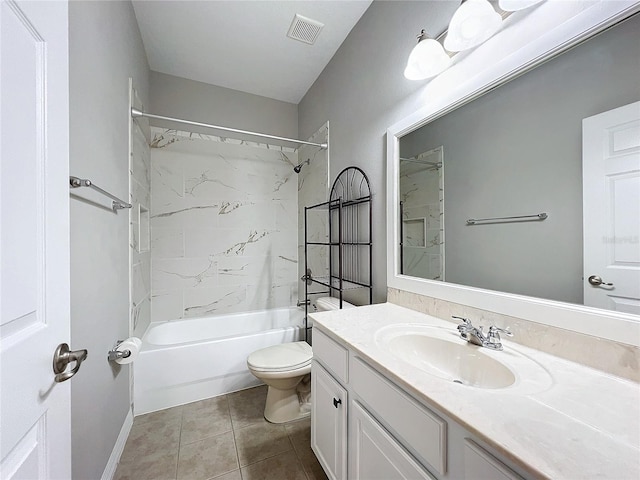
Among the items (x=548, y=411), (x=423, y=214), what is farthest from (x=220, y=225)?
(x=548, y=411)

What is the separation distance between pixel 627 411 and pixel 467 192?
2.68ft

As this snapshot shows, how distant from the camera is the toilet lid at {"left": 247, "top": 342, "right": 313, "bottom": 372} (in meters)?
1.63

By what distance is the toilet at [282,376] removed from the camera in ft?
5.30

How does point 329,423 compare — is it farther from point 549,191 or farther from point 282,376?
point 549,191

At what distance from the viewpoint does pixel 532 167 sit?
88 centimetres

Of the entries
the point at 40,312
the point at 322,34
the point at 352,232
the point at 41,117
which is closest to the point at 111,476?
the point at 40,312

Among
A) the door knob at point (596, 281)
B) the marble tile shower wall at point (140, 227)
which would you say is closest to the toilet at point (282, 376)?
the marble tile shower wall at point (140, 227)

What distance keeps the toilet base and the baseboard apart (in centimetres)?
82

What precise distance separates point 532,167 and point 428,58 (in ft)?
2.21

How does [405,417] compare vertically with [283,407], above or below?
above

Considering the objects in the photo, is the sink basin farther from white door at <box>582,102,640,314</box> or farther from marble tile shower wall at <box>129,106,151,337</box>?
marble tile shower wall at <box>129,106,151,337</box>

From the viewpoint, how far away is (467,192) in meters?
1.11

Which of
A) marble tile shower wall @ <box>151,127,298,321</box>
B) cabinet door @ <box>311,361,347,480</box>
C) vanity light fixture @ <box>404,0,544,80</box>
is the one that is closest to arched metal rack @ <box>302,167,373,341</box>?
cabinet door @ <box>311,361,347,480</box>

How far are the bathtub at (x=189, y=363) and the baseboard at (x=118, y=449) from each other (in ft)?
0.55
